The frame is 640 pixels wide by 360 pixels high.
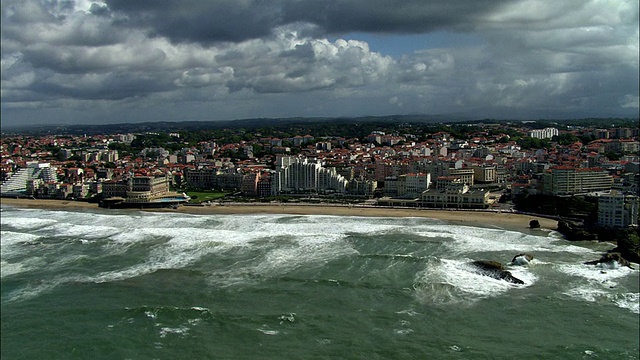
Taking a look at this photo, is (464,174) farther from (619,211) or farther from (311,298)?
(311,298)

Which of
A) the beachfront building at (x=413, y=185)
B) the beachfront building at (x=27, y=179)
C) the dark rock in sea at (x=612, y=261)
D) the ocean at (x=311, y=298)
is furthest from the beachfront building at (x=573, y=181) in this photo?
the beachfront building at (x=27, y=179)

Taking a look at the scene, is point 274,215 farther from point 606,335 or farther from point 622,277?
point 606,335

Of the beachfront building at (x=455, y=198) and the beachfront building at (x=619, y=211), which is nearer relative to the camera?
the beachfront building at (x=619, y=211)

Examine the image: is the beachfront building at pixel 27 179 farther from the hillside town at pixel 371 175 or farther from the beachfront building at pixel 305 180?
the beachfront building at pixel 305 180

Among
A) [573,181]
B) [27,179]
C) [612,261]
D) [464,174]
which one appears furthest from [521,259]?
[27,179]

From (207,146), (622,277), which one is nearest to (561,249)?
(622,277)

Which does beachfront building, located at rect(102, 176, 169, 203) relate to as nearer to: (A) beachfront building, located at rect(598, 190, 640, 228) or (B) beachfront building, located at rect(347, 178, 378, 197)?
(B) beachfront building, located at rect(347, 178, 378, 197)
